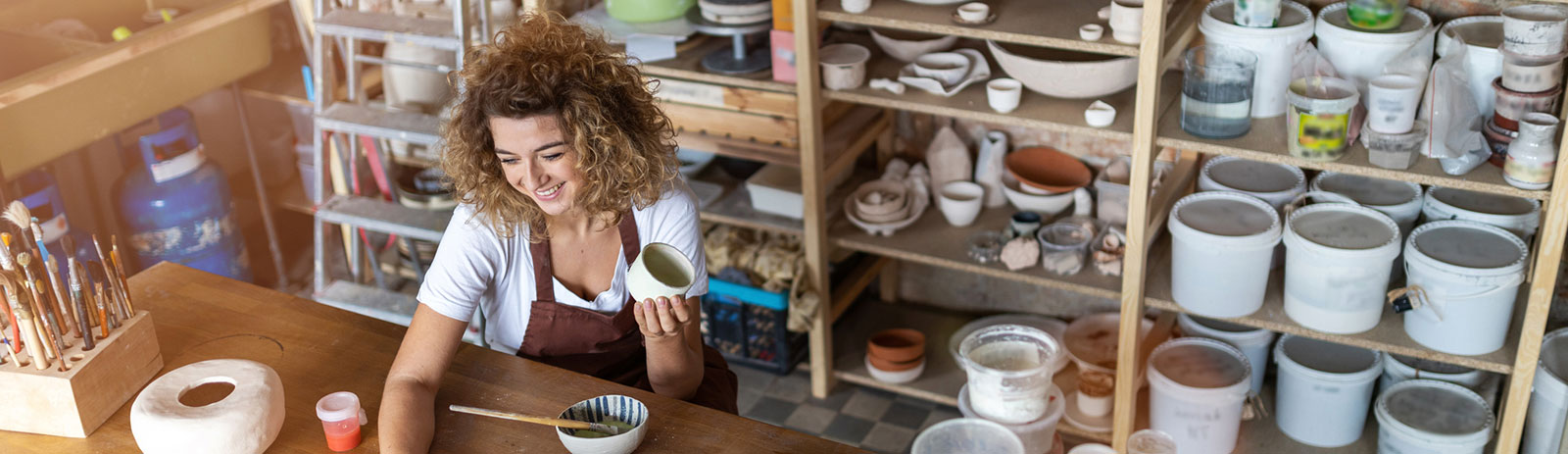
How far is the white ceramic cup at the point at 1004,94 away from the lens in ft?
9.46

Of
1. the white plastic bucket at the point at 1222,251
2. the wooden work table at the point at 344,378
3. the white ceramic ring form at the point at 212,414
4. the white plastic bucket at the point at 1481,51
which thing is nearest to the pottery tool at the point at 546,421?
the wooden work table at the point at 344,378

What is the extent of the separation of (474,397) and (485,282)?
10.0 inches

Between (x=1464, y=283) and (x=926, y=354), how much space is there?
146cm

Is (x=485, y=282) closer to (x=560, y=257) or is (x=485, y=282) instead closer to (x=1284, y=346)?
(x=560, y=257)

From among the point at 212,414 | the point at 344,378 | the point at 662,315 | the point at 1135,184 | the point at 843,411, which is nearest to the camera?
the point at 212,414

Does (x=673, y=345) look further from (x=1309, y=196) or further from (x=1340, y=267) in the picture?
(x=1309, y=196)

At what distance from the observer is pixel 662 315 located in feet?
Result: 6.45

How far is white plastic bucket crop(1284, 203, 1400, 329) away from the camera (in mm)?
2705

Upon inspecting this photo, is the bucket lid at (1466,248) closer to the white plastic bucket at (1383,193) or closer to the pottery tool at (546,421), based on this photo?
the white plastic bucket at (1383,193)

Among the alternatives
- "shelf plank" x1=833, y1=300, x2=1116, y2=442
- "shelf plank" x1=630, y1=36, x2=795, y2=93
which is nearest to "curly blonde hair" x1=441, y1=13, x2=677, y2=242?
"shelf plank" x1=630, y1=36, x2=795, y2=93

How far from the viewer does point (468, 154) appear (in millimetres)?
2119

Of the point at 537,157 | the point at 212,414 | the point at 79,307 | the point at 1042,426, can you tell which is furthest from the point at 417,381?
the point at 1042,426

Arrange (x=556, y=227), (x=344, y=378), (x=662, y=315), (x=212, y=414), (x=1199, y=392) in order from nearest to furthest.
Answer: (x=212, y=414) → (x=662, y=315) → (x=344, y=378) → (x=556, y=227) → (x=1199, y=392)

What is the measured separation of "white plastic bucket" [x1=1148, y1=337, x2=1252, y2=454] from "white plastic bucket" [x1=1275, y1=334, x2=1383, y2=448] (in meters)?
0.12
